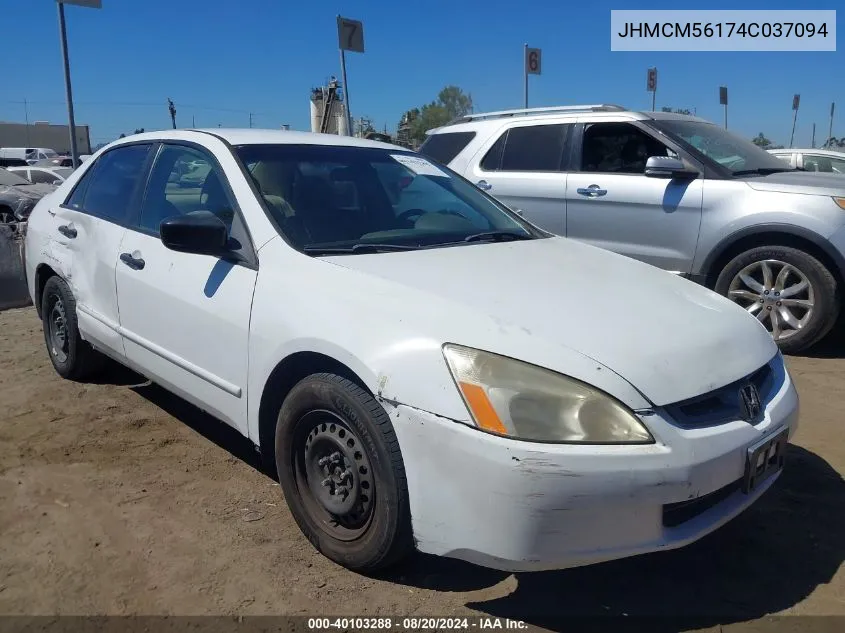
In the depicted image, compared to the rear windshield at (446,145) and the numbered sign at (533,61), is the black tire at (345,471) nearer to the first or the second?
the rear windshield at (446,145)

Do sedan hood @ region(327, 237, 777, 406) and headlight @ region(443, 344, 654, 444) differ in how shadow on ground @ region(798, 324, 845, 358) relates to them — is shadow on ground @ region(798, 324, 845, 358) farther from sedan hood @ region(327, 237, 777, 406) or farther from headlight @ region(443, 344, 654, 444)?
headlight @ region(443, 344, 654, 444)

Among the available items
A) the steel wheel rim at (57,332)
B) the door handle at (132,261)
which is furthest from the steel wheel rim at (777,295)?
the steel wheel rim at (57,332)

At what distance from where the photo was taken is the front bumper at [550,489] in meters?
2.04

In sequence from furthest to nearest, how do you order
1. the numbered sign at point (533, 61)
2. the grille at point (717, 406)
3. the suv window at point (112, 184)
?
1. the numbered sign at point (533, 61)
2. the suv window at point (112, 184)
3. the grille at point (717, 406)

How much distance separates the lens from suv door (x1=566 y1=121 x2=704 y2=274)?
5.74 m

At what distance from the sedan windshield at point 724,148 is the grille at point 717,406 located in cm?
369

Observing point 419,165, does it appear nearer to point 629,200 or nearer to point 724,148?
point 629,200

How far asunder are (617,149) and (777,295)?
182cm

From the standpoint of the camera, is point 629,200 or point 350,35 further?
point 350,35

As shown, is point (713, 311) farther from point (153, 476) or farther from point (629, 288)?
point (153, 476)

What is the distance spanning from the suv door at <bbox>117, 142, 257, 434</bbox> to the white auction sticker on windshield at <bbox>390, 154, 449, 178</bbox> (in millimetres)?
998

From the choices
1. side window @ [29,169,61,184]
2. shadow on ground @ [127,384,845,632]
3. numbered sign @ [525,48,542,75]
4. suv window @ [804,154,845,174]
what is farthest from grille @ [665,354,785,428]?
side window @ [29,169,61,184]

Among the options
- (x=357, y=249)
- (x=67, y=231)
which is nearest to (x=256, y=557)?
(x=357, y=249)

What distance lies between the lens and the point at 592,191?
620 centimetres
